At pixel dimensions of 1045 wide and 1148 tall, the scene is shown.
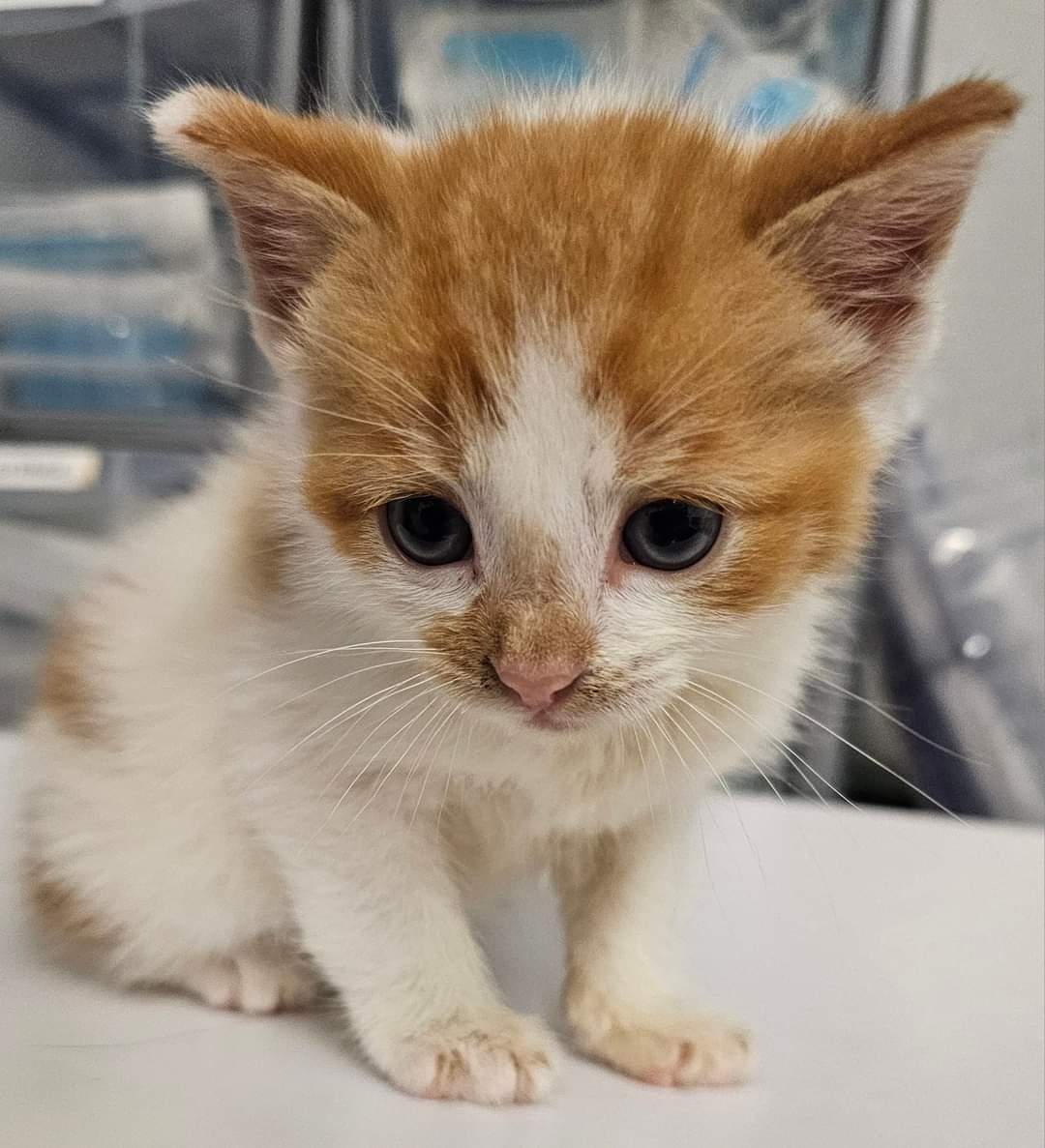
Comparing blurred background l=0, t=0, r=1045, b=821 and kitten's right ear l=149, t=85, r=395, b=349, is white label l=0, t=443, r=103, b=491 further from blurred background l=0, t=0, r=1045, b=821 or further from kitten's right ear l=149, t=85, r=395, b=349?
Answer: kitten's right ear l=149, t=85, r=395, b=349

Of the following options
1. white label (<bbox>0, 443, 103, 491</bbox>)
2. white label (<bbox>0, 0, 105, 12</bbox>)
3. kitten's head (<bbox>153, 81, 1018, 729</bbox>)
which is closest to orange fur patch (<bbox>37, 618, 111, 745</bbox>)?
kitten's head (<bbox>153, 81, 1018, 729</bbox>)

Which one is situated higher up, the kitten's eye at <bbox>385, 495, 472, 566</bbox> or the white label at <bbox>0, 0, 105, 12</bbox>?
the white label at <bbox>0, 0, 105, 12</bbox>

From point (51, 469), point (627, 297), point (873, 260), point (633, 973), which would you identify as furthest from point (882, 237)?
point (51, 469)

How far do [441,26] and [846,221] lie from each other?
1074 millimetres

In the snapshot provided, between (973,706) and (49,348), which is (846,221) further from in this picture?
(49,348)

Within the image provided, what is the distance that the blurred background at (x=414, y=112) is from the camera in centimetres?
140

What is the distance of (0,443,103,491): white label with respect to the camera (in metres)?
1.65

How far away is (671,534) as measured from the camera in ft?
2.00

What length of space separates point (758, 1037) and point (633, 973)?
101 mm

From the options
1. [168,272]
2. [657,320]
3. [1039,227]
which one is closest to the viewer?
[657,320]

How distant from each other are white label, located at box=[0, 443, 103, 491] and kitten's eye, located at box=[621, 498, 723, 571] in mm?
1264

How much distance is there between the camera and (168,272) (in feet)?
5.38

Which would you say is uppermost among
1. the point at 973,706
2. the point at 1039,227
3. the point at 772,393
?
the point at 1039,227

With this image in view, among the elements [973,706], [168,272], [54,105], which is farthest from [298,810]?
[54,105]
